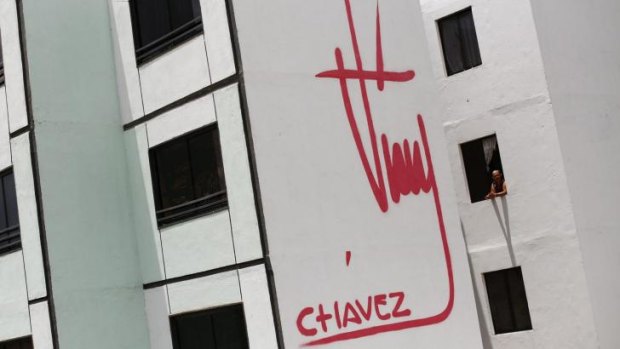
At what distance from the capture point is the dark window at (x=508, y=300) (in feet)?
80.1

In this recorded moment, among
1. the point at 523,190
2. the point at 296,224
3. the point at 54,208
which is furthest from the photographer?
the point at 523,190

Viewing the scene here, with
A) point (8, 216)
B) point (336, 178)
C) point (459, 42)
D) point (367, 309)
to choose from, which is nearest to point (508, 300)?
point (459, 42)

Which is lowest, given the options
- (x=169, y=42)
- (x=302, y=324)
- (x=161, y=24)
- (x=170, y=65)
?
(x=302, y=324)

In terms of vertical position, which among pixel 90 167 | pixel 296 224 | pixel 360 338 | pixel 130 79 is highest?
pixel 130 79

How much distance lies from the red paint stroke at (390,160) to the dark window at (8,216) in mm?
5853

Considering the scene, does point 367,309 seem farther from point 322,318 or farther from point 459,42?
point 459,42

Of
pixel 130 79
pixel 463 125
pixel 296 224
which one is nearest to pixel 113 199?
pixel 130 79

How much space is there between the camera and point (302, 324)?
17172 mm

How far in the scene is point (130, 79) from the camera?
19719mm

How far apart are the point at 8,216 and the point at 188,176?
3.70 m

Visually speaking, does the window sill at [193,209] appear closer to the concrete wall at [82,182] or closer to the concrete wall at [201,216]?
the concrete wall at [201,216]

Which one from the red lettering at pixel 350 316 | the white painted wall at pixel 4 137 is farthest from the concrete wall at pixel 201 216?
the white painted wall at pixel 4 137

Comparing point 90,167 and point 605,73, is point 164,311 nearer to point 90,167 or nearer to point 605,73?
point 90,167

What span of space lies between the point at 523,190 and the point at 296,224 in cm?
819
